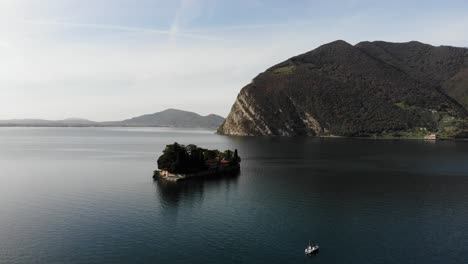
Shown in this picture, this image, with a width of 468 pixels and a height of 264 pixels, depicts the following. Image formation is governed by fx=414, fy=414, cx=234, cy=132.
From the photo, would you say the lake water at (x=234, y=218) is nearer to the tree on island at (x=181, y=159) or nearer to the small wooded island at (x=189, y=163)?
the small wooded island at (x=189, y=163)

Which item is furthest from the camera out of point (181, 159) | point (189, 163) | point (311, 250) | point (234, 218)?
point (189, 163)

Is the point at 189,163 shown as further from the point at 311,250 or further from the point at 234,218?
the point at 311,250

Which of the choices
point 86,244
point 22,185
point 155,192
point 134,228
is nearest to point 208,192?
point 155,192

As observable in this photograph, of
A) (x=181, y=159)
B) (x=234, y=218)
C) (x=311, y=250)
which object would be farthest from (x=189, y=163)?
(x=311, y=250)

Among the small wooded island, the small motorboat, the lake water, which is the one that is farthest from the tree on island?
the small motorboat

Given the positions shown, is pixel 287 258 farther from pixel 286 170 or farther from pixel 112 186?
pixel 286 170

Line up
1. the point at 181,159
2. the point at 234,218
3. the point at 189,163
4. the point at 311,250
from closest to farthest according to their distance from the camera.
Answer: the point at 311,250 < the point at 234,218 < the point at 181,159 < the point at 189,163
